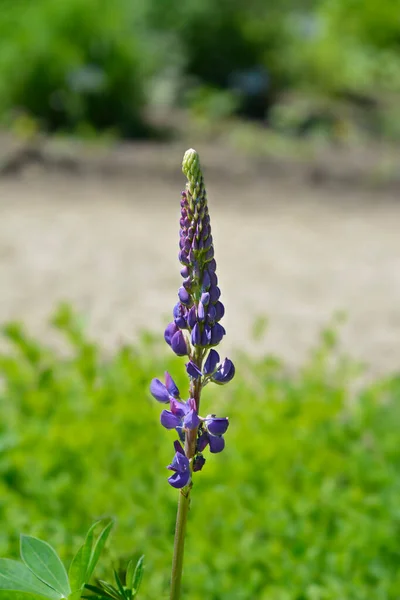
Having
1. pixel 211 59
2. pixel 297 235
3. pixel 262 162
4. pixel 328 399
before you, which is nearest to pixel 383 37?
pixel 211 59

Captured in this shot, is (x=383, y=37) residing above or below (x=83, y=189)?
above

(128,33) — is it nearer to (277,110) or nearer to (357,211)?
(277,110)

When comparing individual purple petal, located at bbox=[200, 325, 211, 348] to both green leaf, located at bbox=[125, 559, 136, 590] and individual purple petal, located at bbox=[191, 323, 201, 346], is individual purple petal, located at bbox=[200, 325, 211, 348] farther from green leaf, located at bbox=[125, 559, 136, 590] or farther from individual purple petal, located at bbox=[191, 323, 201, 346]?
green leaf, located at bbox=[125, 559, 136, 590]

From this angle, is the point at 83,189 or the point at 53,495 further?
the point at 83,189

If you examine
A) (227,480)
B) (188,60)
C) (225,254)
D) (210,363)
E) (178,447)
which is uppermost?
(188,60)

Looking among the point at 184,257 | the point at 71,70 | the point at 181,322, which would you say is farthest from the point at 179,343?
the point at 71,70

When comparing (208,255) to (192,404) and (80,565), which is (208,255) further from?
(80,565)

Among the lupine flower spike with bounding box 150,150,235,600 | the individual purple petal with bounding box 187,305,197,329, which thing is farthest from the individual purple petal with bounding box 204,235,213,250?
the individual purple petal with bounding box 187,305,197,329
